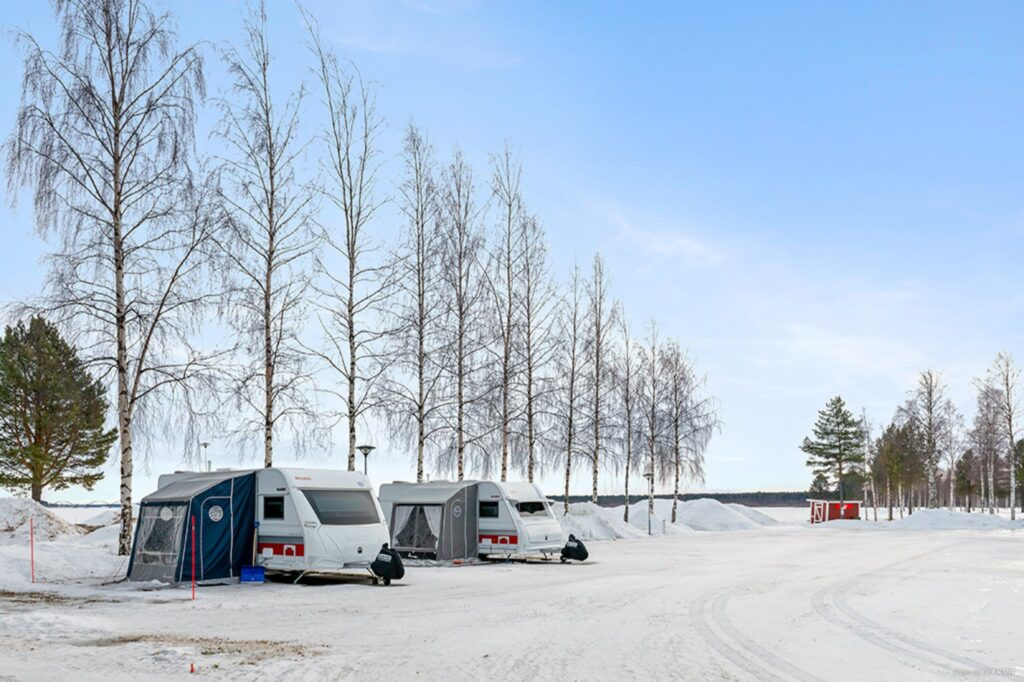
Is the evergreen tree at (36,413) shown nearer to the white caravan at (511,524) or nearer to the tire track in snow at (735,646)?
the white caravan at (511,524)

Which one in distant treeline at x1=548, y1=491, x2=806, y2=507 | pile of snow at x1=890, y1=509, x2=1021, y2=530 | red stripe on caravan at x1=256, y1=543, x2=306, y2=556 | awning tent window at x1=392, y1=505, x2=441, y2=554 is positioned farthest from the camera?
distant treeline at x1=548, y1=491, x2=806, y2=507

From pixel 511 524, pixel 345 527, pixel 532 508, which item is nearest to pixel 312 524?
pixel 345 527

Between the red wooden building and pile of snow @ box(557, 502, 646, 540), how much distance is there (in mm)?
25869

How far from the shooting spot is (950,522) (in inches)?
2186

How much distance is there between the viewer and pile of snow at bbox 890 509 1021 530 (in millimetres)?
54375

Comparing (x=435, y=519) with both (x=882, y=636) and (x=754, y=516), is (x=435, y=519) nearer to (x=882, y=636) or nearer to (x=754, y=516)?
(x=882, y=636)

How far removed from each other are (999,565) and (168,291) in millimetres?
23163

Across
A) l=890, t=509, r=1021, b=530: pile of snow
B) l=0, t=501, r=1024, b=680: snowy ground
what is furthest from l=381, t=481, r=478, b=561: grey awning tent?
l=890, t=509, r=1021, b=530: pile of snow

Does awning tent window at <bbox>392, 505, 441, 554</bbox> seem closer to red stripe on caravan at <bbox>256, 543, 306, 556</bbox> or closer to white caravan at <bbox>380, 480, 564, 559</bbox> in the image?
white caravan at <bbox>380, 480, 564, 559</bbox>

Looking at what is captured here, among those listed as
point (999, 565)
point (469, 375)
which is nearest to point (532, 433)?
point (469, 375)

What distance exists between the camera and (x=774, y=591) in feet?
58.5

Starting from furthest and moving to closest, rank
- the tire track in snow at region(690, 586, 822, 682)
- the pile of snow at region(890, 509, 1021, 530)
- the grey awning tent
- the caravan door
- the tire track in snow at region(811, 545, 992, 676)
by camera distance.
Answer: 1. the pile of snow at region(890, 509, 1021, 530)
2. the grey awning tent
3. the caravan door
4. the tire track in snow at region(811, 545, 992, 676)
5. the tire track in snow at region(690, 586, 822, 682)

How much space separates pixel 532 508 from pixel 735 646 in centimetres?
1534

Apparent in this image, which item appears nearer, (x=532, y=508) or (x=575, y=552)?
(x=575, y=552)
